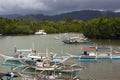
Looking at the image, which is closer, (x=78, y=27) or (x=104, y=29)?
(x=104, y=29)

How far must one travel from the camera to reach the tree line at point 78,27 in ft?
313

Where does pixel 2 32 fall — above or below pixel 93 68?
above

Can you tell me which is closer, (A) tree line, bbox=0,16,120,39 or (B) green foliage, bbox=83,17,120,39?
(B) green foliage, bbox=83,17,120,39

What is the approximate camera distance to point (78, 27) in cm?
15012

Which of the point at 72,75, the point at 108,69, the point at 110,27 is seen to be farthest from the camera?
the point at 110,27

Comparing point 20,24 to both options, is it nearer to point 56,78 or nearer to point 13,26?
Result: point 13,26

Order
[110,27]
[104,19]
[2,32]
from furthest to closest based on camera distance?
[2,32]
[104,19]
[110,27]

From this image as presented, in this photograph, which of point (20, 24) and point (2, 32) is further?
point (20, 24)

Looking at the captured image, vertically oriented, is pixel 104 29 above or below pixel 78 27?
below

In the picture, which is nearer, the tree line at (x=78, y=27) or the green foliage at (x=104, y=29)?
the green foliage at (x=104, y=29)

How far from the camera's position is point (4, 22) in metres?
137

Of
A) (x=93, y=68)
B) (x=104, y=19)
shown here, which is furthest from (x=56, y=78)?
(x=104, y=19)

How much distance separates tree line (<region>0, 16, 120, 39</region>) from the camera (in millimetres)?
95438

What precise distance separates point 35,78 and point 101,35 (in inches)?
2744
